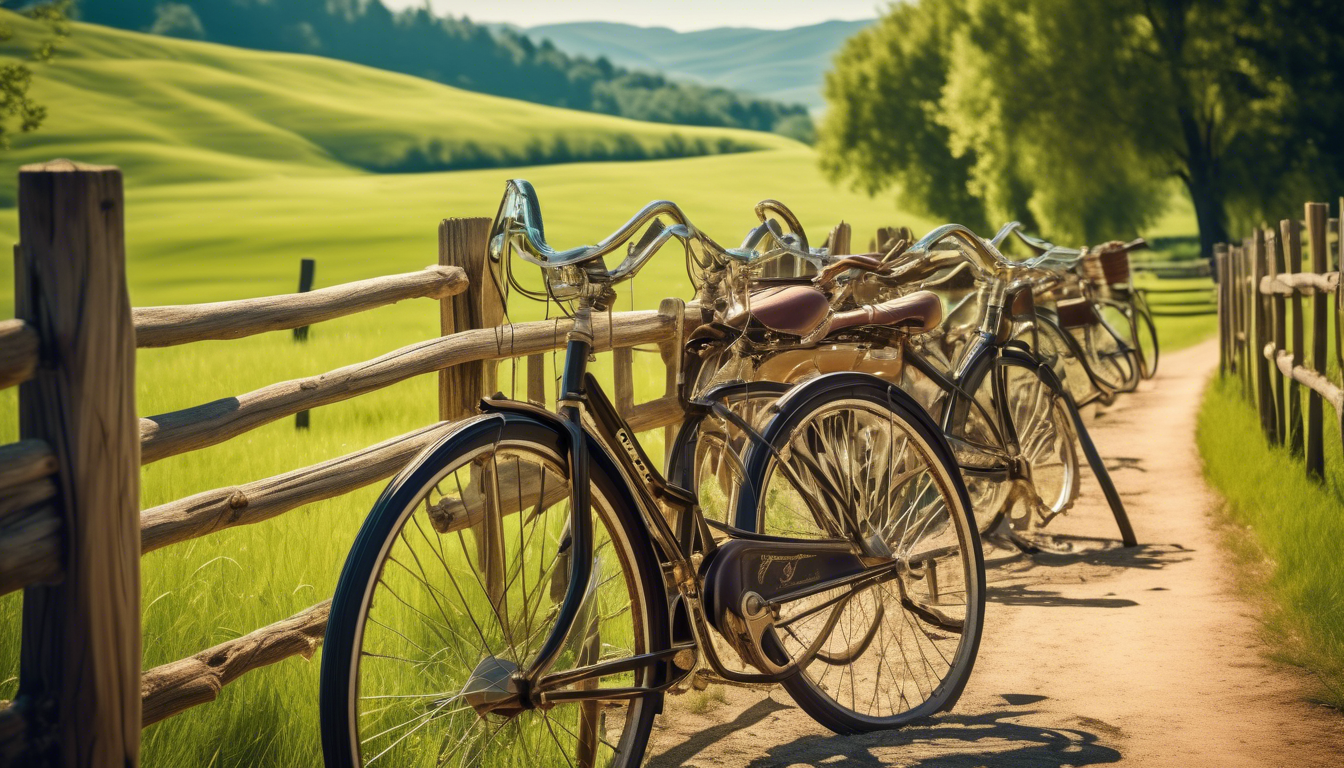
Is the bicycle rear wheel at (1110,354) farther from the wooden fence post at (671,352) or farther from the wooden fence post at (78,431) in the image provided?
the wooden fence post at (78,431)

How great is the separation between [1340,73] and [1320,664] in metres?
26.3

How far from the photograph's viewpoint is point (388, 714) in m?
3.50

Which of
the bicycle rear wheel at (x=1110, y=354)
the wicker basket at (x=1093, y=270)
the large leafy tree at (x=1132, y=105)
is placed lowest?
the bicycle rear wheel at (x=1110, y=354)

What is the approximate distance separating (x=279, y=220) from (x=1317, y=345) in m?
39.9

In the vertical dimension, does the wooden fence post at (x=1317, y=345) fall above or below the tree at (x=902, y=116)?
below

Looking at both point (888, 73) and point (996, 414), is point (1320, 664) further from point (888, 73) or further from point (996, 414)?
point (888, 73)

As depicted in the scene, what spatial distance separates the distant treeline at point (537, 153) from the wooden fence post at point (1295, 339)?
215ft

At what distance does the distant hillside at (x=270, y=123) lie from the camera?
193 feet

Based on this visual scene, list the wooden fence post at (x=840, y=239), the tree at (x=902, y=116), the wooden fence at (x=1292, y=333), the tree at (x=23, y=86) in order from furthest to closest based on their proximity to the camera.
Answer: the tree at (x=902, y=116) → the tree at (x=23, y=86) → the wooden fence post at (x=840, y=239) → the wooden fence at (x=1292, y=333)

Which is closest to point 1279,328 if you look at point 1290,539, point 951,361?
point 951,361

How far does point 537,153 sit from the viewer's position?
256ft

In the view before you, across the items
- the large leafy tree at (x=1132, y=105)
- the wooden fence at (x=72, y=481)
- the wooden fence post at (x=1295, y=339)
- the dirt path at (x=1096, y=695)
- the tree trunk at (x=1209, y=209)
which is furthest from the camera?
the tree trunk at (x=1209, y=209)

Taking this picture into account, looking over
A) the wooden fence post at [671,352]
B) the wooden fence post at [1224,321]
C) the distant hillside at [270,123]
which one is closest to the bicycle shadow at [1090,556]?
the wooden fence post at [671,352]

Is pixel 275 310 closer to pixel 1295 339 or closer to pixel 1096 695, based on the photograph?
pixel 1096 695
